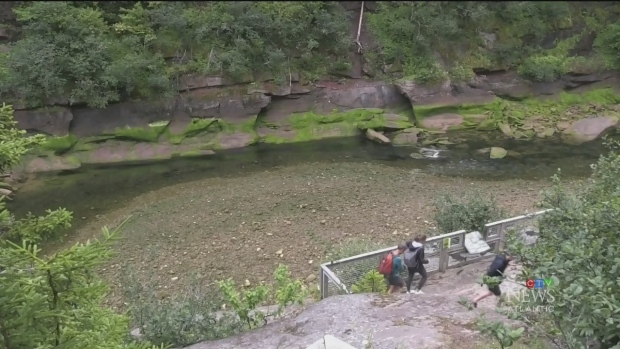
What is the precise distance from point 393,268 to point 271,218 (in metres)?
7.37

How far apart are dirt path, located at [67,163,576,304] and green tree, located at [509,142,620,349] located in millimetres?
8979

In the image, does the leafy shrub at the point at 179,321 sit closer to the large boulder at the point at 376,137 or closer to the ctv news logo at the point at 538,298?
the ctv news logo at the point at 538,298

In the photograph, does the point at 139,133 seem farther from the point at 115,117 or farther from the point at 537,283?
the point at 537,283

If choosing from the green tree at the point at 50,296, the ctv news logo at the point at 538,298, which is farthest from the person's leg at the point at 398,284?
the green tree at the point at 50,296

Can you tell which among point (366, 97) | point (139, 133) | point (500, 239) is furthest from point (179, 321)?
point (366, 97)

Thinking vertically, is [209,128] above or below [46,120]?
below

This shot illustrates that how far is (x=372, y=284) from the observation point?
37.1 ft

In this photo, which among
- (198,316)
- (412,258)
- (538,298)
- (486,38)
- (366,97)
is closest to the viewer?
(538,298)

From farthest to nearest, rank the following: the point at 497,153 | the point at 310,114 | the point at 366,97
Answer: the point at 366,97, the point at 310,114, the point at 497,153

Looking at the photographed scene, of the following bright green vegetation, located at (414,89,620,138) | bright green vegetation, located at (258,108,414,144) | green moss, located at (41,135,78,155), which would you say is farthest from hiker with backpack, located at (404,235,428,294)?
green moss, located at (41,135,78,155)

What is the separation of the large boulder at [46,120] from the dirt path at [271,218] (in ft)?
20.4

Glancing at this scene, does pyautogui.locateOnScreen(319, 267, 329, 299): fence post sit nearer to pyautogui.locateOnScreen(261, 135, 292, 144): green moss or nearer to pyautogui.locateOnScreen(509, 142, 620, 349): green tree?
pyautogui.locateOnScreen(509, 142, 620, 349): green tree

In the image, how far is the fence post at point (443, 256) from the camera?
12414 millimetres

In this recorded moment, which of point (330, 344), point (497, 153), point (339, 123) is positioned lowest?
point (497, 153)
